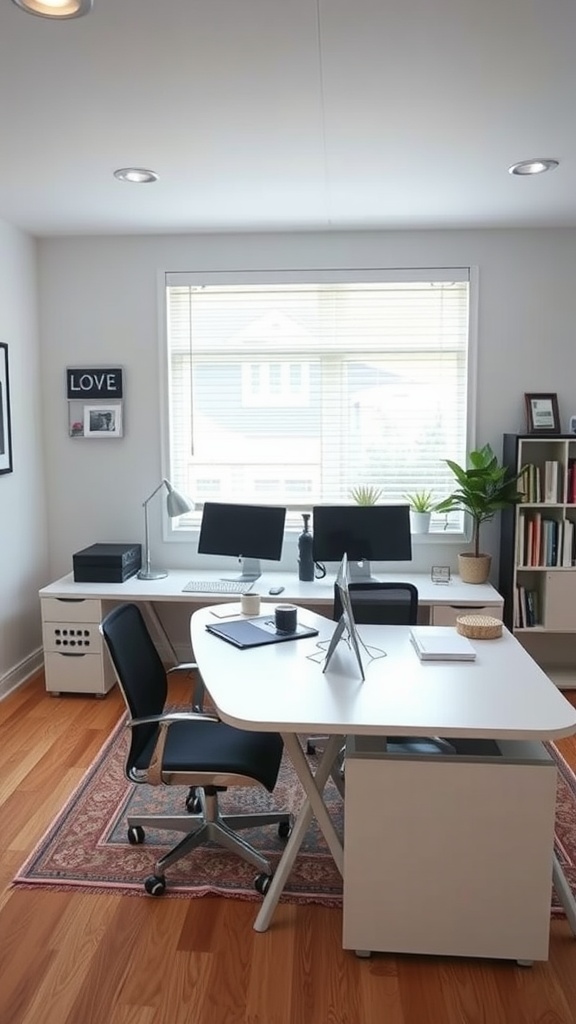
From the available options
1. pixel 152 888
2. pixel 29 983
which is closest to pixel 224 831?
pixel 152 888

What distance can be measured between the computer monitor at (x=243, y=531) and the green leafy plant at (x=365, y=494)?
56 cm

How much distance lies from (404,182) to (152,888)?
3128mm

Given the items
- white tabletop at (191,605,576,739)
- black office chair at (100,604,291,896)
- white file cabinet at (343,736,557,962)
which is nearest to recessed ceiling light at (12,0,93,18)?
black office chair at (100,604,291,896)

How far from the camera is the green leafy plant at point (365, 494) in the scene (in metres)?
4.51

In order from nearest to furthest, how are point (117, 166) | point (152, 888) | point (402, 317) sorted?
point (152, 888) < point (117, 166) < point (402, 317)

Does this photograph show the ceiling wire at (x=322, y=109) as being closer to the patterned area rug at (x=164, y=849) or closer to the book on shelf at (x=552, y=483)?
the book on shelf at (x=552, y=483)

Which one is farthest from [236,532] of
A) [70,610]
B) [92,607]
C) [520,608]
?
[520,608]

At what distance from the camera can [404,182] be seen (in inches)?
136

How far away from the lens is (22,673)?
Result: 14.7 ft

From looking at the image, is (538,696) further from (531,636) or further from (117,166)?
(117,166)

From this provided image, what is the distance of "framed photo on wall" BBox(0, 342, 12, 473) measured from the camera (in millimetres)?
4129

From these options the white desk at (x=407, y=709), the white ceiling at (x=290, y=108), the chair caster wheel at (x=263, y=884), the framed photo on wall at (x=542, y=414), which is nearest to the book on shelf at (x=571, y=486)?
the framed photo on wall at (x=542, y=414)

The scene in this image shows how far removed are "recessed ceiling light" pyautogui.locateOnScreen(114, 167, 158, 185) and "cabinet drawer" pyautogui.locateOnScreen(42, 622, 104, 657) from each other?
2325mm

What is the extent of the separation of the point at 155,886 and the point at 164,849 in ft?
0.94
